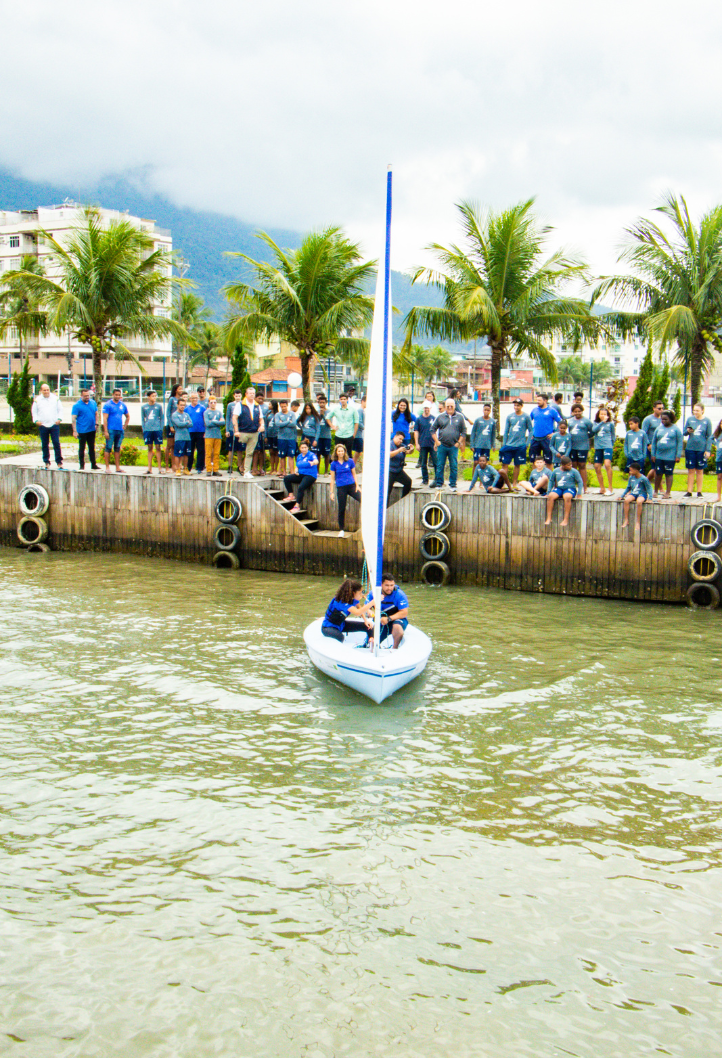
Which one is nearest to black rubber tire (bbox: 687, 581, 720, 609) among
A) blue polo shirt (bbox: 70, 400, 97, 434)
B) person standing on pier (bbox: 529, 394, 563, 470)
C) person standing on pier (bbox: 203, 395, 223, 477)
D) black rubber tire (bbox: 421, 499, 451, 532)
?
person standing on pier (bbox: 529, 394, 563, 470)

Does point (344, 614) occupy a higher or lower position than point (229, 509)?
lower

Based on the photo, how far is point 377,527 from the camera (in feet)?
38.6

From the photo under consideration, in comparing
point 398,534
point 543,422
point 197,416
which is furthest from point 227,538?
point 543,422

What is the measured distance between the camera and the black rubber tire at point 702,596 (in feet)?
57.9

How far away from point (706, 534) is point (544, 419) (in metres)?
4.37

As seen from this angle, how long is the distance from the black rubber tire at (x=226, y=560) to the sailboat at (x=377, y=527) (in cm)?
895

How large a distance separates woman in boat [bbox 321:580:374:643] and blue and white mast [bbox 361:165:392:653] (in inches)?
42.3

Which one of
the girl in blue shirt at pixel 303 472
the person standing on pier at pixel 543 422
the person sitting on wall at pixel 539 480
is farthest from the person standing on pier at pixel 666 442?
the girl in blue shirt at pixel 303 472

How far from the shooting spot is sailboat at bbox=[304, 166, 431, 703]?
Answer: 11.3 metres

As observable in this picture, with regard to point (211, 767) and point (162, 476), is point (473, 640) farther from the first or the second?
point (162, 476)

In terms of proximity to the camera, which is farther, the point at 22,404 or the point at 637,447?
the point at 22,404

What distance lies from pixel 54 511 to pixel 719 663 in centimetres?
A: 1717

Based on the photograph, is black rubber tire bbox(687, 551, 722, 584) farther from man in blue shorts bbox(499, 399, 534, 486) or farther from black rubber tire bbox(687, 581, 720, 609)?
man in blue shorts bbox(499, 399, 534, 486)

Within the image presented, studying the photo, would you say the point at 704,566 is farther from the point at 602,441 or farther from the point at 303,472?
the point at 303,472
